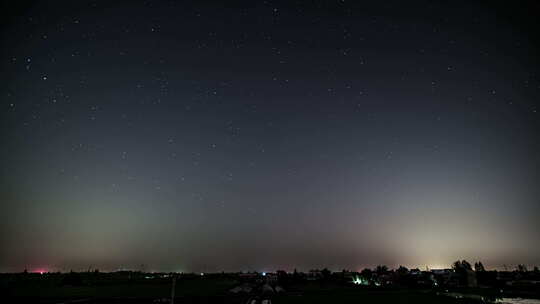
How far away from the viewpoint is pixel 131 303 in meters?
53.3

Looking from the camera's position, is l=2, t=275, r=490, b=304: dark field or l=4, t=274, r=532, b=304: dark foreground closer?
l=4, t=274, r=532, b=304: dark foreground

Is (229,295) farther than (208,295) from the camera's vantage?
Yes

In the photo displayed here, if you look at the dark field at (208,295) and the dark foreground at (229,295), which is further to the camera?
the dark field at (208,295)

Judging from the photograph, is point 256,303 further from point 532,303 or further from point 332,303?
point 532,303

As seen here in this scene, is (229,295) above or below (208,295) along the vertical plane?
below

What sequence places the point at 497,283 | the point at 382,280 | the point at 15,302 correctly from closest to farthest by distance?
1. the point at 15,302
2. the point at 497,283
3. the point at 382,280

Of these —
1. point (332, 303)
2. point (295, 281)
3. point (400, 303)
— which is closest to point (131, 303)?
point (332, 303)

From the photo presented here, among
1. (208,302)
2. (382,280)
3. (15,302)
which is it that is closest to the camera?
(15,302)

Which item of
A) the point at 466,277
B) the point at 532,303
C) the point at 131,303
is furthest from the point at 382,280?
the point at 131,303

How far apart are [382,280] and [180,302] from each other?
293ft

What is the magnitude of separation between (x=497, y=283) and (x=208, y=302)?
83265mm

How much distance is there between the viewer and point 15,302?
5122cm

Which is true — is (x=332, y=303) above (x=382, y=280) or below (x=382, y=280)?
above

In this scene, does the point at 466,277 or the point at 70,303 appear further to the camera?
the point at 466,277
